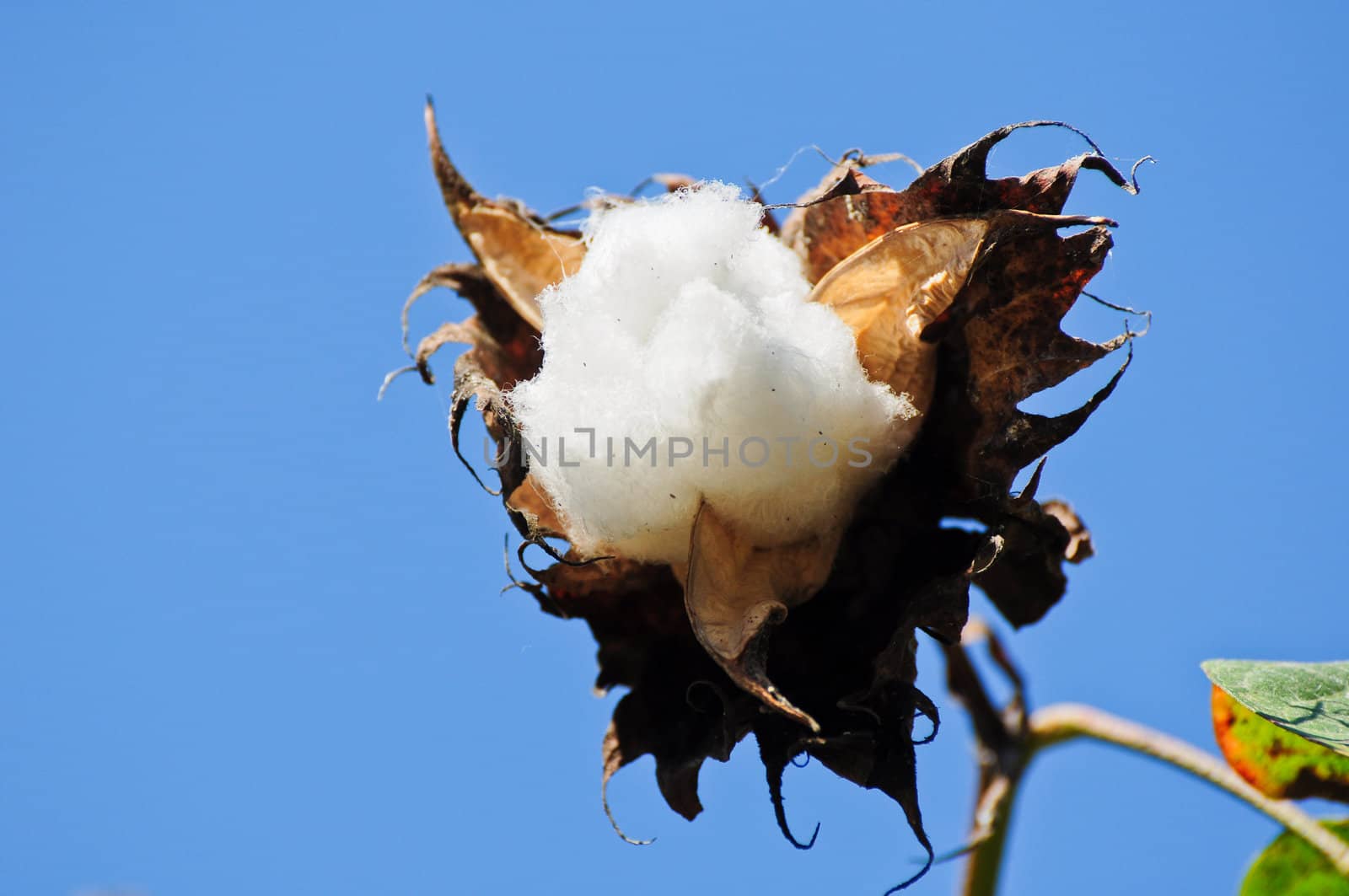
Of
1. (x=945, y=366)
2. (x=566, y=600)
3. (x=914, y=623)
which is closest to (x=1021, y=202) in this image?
(x=945, y=366)

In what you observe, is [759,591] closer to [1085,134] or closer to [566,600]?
[566,600]

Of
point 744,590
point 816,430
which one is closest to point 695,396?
point 816,430

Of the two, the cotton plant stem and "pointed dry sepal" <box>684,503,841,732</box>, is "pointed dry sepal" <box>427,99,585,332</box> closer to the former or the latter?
"pointed dry sepal" <box>684,503,841,732</box>

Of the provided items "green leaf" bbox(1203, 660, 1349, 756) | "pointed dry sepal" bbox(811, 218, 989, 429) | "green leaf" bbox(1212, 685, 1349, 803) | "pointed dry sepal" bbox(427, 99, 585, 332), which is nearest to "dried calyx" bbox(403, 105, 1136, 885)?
"pointed dry sepal" bbox(811, 218, 989, 429)

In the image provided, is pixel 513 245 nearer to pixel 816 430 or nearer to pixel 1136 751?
pixel 816 430

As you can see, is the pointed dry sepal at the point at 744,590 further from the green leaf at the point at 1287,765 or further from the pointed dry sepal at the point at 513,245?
the green leaf at the point at 1287,765
